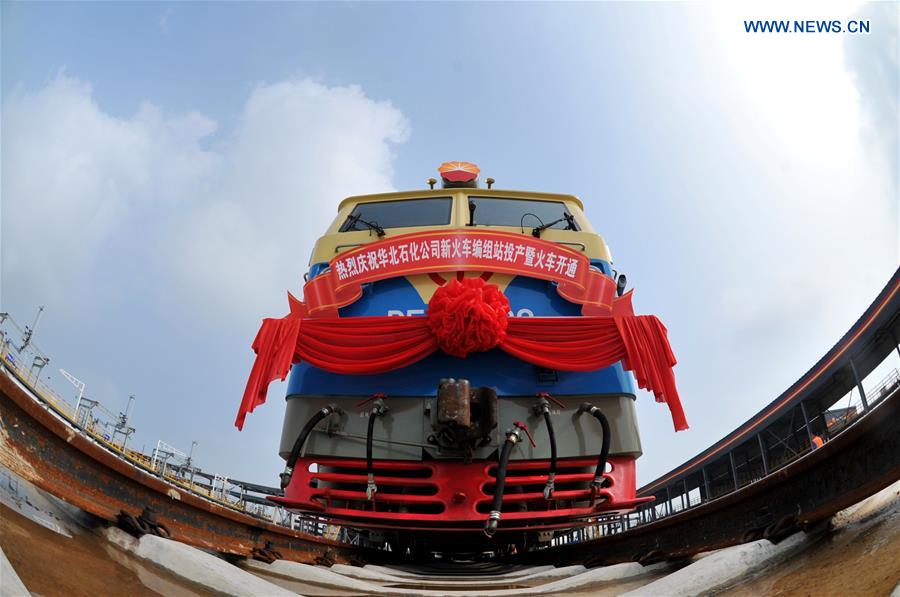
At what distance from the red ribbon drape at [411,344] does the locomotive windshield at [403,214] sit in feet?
5.66

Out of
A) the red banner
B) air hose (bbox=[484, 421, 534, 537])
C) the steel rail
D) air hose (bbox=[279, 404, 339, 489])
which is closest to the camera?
the steel rail

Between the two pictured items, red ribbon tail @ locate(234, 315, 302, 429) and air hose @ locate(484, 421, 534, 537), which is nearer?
air hose @ locate(484, 421, 534, 537)

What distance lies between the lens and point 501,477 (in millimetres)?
3316

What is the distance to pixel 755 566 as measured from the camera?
6.26ft

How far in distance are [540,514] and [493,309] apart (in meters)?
1.45

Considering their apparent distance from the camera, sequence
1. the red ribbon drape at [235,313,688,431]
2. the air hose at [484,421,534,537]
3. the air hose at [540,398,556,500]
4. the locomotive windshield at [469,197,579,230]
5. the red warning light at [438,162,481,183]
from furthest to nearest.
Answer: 1. the red warning light at [438,162,481,183]
2. the locomotive windshield at [469,197,579,230]
3. the red ribbon drape at [235,313,688,431]
4. the air hose at [540,398,556,500]
5. the air hose at [484,421,534,537]

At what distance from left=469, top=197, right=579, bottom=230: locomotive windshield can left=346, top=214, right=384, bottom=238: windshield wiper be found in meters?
0.98

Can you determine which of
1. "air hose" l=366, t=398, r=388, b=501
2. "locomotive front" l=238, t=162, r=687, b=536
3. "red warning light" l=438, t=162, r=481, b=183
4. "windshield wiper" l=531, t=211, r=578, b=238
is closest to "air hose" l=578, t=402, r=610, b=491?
"locomotive front" l=238, t=162, r=687, b=536

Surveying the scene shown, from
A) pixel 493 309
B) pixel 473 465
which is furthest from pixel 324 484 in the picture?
pixel 493 309

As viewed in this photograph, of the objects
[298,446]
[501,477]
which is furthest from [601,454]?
[298,446]

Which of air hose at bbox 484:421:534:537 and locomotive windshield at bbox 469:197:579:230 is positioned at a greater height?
locomotive windshield at bbox 469:197:579:230

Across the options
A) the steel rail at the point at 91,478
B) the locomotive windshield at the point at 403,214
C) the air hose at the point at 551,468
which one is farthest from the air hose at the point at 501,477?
the locomotive windshield at the point at 403,214

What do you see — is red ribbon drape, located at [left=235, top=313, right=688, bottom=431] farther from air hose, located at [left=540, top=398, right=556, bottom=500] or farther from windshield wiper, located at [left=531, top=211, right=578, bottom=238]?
windshield wiper, located at [left=531, top=211, right=578, bottom=238]

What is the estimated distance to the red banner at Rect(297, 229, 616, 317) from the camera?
4379 mm
